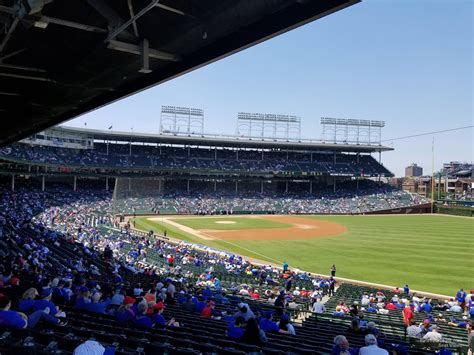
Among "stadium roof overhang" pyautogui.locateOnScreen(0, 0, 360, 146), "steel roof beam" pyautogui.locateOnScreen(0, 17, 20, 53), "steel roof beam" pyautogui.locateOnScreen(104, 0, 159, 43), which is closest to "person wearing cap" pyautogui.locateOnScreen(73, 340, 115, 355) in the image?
"stadium roof overhang" pyautogui.locateOnScreen(0, 0, 360, 146)

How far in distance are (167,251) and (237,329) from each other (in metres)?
20.6

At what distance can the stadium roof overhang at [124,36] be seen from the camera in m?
6.21

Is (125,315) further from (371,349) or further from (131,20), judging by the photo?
(131,20)

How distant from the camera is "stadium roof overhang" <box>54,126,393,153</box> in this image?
71.1 metres

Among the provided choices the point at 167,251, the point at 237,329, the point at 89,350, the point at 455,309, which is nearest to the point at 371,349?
the point at 237,329

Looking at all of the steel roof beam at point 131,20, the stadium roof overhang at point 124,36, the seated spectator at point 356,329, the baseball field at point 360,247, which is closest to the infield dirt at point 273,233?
the baseball field at point 360,247

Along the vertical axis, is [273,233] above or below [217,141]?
below

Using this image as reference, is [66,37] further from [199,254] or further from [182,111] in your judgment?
[182,111]

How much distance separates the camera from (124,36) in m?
7.61

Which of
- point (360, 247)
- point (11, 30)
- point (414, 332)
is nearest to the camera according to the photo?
point (11, 30)

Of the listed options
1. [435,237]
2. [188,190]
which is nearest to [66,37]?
[435,237]

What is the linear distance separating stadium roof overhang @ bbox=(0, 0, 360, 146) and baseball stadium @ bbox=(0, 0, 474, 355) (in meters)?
0.03

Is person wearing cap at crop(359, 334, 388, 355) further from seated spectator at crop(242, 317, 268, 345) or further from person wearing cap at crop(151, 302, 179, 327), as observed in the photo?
person wearing cap at crop(151, 302, 179, 327)

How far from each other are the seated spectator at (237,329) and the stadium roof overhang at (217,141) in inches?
2586
